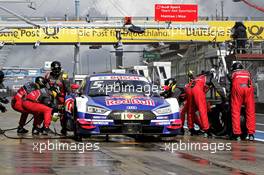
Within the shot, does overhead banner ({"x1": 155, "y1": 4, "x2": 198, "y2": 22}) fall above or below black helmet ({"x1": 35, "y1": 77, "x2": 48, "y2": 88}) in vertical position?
above

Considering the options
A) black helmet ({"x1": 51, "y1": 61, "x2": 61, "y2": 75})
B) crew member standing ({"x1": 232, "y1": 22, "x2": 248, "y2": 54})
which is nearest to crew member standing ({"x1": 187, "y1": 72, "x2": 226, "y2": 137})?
black helmet ({"x1": 51, "y1": 61, "x2": 61, "y2": 75})

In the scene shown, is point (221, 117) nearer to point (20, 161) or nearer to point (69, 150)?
point (69, 150)

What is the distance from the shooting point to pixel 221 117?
15266mm

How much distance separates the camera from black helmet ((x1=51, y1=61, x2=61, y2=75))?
15.8 meters

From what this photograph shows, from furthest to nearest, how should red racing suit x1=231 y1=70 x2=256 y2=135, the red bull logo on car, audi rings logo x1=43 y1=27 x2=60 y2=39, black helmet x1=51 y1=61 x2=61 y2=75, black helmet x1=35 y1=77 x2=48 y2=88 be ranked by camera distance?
audi rings logo x1=43 y1=27 x2=60 y2=39 → black helmet x1=51 y1=61 x2=61 y2=75 → black helmet x1=35 y1=77 x2=48 y2=88 → red racing suit x1=231 y1=70 x2=256 y2=135 → the red bull logo on car

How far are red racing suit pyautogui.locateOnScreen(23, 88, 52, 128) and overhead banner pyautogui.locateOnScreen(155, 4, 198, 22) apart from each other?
44504 millimetres

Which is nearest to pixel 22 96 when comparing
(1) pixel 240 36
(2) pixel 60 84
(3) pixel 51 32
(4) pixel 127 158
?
(2) pixel 60 84

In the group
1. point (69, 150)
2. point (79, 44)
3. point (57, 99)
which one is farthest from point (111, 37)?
point (69, 150)

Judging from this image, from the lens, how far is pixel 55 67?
15.8 meters

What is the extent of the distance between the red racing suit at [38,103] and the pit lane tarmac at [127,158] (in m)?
1.41

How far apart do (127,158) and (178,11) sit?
50.4 meters

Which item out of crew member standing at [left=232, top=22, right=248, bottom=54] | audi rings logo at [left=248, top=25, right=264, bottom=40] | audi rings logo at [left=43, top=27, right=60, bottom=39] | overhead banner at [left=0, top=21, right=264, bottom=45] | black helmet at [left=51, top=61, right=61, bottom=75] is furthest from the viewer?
audi rings logo at [left=248, top=25, right=264, bottom=40]

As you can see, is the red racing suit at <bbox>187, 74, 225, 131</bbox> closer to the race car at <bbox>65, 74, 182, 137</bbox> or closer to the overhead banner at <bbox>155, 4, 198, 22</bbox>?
the race car at <bbox>65, 74, 182, 137</bbox>

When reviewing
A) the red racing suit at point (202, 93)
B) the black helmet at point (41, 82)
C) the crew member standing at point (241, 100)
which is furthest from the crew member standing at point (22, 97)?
the crew member standing at point (241, 100)
